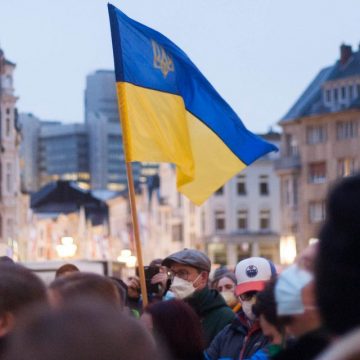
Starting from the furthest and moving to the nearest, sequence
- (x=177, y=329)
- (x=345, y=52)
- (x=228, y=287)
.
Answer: (x=345, y=52)
(x=228, y=287)
(x=177, y=329)

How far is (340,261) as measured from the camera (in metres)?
3.24

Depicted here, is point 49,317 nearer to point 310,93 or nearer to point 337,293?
point 337,293

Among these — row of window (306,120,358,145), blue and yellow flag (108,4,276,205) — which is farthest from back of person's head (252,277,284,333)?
row of window (306,120,358,145)

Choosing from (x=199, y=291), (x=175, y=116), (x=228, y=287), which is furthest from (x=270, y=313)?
(x=228, y=287)

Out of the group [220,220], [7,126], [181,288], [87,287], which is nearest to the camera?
[87,287]

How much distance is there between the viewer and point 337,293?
3.25 meters

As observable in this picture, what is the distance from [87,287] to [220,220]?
107505 mm

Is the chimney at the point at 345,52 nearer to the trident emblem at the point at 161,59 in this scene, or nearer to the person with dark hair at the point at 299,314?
the trident emblem at the point at 161,59

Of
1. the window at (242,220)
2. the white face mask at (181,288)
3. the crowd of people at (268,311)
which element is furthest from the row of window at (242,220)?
the crowd of people at (268,311)

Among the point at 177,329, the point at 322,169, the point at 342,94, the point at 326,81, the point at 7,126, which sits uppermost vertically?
the point at 326,81

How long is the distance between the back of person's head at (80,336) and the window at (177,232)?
383 feet

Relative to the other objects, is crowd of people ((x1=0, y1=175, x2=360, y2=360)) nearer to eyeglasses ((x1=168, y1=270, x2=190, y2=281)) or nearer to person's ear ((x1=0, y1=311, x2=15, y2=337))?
person's ear ((x1=0, y1=311, x2=15, y2=337))

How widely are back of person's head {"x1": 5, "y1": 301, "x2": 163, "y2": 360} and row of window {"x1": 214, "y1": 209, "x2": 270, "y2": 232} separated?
10807cm

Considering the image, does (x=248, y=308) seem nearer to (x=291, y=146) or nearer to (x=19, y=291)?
(x=19, y=291)
